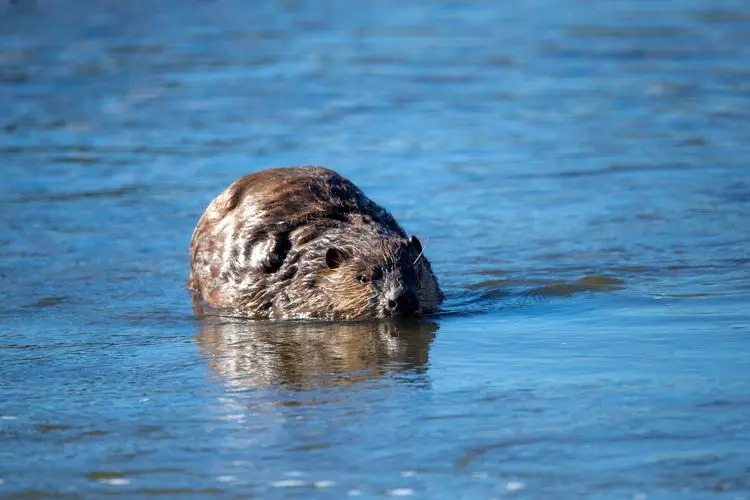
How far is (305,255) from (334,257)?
0.96 ft

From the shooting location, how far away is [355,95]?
669 inches

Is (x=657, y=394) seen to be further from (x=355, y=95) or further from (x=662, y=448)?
(x=355, y=95)

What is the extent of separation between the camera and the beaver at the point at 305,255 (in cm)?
868

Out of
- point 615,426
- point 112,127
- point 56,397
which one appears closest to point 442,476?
point 615,426

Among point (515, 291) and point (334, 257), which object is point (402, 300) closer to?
point (334, 257)

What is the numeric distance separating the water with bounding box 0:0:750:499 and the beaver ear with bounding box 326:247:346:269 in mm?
441

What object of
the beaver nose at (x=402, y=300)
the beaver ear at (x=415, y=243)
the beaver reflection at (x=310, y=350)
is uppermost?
the beaver ear at (x=415, y=243)

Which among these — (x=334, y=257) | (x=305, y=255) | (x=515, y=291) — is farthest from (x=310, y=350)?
(x=515, y=291)

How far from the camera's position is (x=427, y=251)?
35.1 feet

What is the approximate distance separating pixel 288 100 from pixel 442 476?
1154 cm

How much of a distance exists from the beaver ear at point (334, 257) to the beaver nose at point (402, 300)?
0.50 metres

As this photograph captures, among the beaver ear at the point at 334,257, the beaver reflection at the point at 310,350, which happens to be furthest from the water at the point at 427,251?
the beaver ear at the point at 334,257

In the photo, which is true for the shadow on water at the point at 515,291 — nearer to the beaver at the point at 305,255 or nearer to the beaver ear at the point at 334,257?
the beaver at the point at 305,255

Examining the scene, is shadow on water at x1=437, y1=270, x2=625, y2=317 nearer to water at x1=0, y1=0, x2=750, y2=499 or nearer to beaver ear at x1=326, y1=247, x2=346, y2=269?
water at x1=0, y1=0, x2=750, y2=499
